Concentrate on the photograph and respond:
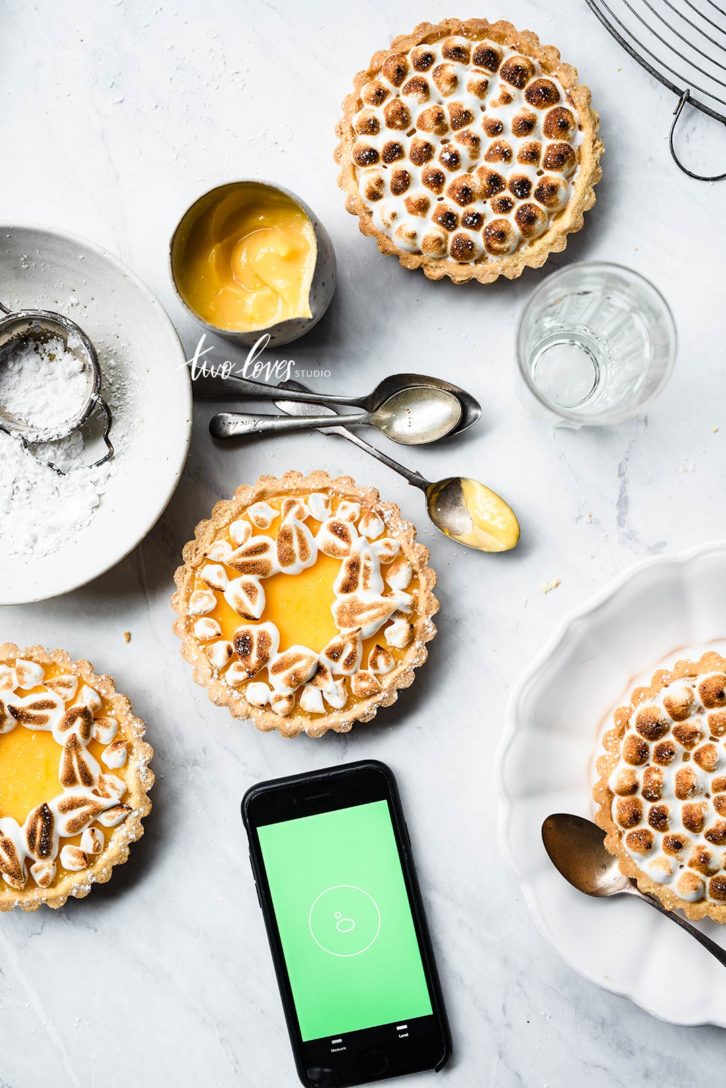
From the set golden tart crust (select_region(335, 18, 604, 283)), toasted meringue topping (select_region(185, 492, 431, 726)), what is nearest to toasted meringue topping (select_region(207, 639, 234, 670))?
toasted meringue topping (select_region(185, 492, 431, 726))

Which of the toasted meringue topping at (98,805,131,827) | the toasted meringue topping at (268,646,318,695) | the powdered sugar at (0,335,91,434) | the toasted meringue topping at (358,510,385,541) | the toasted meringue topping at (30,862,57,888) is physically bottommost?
the toasted meringue topping at (30,862,57,888)

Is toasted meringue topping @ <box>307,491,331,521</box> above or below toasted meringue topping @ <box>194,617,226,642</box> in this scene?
above

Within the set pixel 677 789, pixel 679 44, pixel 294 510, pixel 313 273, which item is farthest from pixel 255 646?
pixel 679 44

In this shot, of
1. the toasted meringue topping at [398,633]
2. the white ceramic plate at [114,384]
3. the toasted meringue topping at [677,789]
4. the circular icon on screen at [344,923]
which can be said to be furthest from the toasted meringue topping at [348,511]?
the circular icon on screen at [344,923]

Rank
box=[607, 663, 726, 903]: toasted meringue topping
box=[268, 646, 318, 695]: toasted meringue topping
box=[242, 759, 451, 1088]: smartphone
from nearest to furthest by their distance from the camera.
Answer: box=[607, 663, 726, 903]: toasted meringue topping → box=[268, 646, 318, 695]: toasted meringue topping → box=[242, 759, 451, 1088]: smartphone

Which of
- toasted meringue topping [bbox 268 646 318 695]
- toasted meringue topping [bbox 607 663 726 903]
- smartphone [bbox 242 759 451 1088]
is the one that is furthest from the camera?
smartphone [bbox 242 759 451 1088]

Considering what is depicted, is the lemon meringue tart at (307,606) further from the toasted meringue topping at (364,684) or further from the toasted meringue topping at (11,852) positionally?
the toasted meringue topping at (11,852)

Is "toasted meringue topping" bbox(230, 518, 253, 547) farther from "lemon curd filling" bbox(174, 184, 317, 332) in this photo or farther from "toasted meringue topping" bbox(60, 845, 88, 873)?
"toasted meringue topping" bbox(60, 845, 88, 873)

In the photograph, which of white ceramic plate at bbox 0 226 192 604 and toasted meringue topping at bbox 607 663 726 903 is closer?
toasted meringue topping at bbox 607 663 726 903
